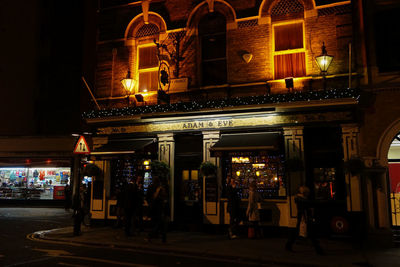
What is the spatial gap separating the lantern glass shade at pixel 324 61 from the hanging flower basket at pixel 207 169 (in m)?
5.02

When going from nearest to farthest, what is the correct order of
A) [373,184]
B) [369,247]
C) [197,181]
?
[369,247] < [373,184] < [197,181]

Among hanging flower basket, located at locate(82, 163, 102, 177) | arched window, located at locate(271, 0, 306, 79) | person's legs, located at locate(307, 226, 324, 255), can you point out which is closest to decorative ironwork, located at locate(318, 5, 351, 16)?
arched window, located at locate(271, 0, 306, 79)

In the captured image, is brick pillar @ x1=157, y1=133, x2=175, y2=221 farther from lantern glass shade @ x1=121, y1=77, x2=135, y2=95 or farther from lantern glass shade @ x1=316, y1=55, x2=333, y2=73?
lantern glass shade @ x1=316, y1=55, x2=333, y2=73

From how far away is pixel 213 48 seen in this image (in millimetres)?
13289

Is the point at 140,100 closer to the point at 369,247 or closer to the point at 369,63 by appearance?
the point at 369,63

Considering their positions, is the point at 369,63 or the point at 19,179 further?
the point at 19,179

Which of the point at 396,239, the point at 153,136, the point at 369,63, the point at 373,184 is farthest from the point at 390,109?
the point at 153,136

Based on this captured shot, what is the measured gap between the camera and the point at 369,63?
1098 centimetres

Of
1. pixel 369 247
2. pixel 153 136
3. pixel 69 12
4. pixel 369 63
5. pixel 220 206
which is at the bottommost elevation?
pixel 369 247

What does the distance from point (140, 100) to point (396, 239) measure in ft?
34.4

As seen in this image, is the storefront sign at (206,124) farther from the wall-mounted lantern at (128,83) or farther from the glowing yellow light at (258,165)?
the wall-mounted lantern at (128,83)

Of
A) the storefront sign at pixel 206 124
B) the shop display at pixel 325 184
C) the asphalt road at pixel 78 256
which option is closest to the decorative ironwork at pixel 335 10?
the storefront sign at pixel 206 124

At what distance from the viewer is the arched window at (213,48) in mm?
13117

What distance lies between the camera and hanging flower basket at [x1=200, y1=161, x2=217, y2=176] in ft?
37.8
